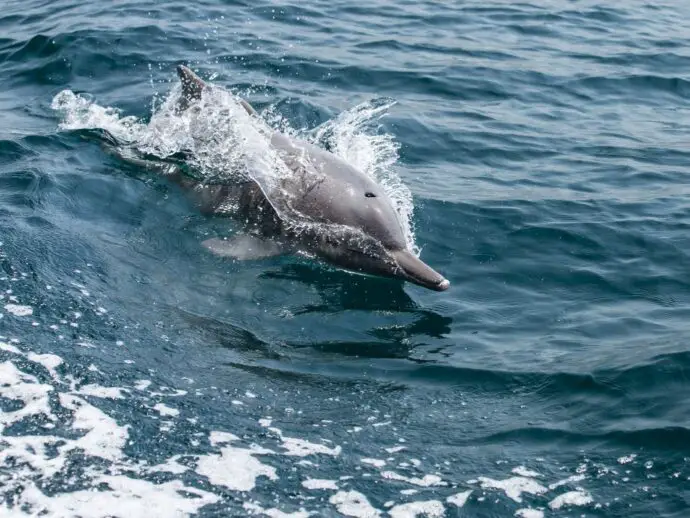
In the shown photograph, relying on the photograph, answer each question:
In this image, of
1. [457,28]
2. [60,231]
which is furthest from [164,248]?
[457,28]

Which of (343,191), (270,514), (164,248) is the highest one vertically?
(343,191)

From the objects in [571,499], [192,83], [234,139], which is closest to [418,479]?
[571,499]

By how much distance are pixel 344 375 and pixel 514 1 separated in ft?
53.4

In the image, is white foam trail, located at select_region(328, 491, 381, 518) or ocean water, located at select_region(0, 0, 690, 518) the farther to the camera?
ocean water, located at select_region(0, 0, 690, 518)

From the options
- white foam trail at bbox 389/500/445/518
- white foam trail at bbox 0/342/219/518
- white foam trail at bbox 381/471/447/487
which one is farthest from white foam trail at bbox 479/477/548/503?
white foam trail at bbox 0/342/219/518

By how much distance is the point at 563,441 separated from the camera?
705cm

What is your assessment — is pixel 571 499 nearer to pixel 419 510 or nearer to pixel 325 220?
pixel 419 510

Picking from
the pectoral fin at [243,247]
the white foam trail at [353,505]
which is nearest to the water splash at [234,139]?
the pectoral fin at [243,247]

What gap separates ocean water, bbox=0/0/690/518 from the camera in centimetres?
639

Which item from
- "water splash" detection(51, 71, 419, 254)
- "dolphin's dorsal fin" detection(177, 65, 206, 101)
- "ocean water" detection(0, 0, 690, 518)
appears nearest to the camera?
"ocean water" detection(0, 0, 690, 518)

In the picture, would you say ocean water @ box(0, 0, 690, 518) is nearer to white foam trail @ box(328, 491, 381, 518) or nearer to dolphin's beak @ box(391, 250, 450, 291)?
white foam trail @ box(328, 491, 381, 518)

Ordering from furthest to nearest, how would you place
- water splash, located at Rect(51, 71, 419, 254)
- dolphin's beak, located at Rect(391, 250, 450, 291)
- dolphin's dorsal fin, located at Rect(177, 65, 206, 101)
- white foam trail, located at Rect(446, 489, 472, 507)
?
dolphin's dorsal fin, located at Rect(177, 65, 206, 101)
water splash, located at Rect(51, 71, 419, 254)
dolphin's beak, located at Rect(391, 250, 450, 291)
white foam trail, located at Rect(446, 489, 472, 507)

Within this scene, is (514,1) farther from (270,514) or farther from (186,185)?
(270,514)

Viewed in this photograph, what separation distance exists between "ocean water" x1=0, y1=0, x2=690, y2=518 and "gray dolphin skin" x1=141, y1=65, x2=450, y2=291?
0.22 m
